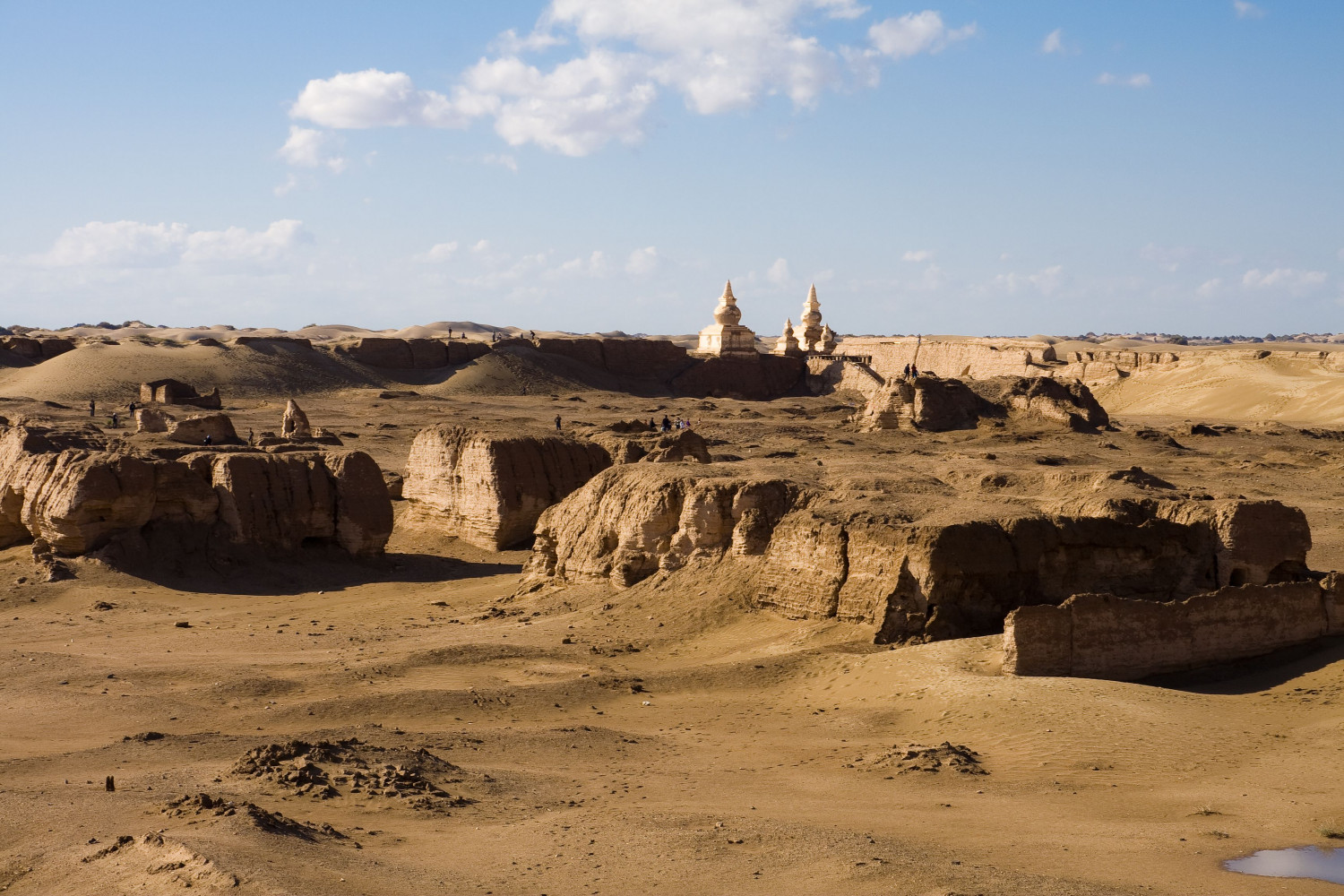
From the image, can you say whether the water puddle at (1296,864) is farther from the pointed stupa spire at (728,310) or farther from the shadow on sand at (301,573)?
the pointed stupa spire at (728,310)

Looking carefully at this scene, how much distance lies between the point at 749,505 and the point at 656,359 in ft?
154

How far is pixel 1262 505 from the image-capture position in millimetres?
15797

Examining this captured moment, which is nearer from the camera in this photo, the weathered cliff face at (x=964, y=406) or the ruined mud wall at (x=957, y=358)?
the weathered cliff face at (x=964, y=406)

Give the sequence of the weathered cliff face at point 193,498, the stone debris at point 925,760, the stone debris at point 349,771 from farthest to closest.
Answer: the weathered cliff face at point 193,498
the stone debris at point 925,760
the stone debris at point 349,771

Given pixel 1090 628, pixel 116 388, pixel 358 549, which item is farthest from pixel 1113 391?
pixel 1090 628

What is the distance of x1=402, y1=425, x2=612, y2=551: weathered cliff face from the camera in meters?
22.6

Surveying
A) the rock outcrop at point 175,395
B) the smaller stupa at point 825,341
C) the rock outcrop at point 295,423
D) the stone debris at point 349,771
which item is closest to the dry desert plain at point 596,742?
the stone debris at point 349,771

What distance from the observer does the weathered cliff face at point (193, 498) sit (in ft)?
67.4

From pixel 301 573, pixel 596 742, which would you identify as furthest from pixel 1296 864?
pixel 301 573

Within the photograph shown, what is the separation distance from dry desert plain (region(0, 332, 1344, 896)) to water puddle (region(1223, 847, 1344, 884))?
0.43ft

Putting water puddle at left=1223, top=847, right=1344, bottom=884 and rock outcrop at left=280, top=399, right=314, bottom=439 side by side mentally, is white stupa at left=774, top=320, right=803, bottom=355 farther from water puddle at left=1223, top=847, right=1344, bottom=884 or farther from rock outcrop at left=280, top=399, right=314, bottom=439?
water puddle at left=1223, top=847, right=1344, bottom=884

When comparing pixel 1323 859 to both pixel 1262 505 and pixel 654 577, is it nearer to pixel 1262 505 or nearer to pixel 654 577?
pixel 1262 505

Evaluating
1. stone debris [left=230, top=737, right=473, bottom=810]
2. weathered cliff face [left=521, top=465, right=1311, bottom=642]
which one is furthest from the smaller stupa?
stone debris [left=230, top=737, right=473, bottom=810]

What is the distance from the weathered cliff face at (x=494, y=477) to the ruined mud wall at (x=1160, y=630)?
1112 centimetres
